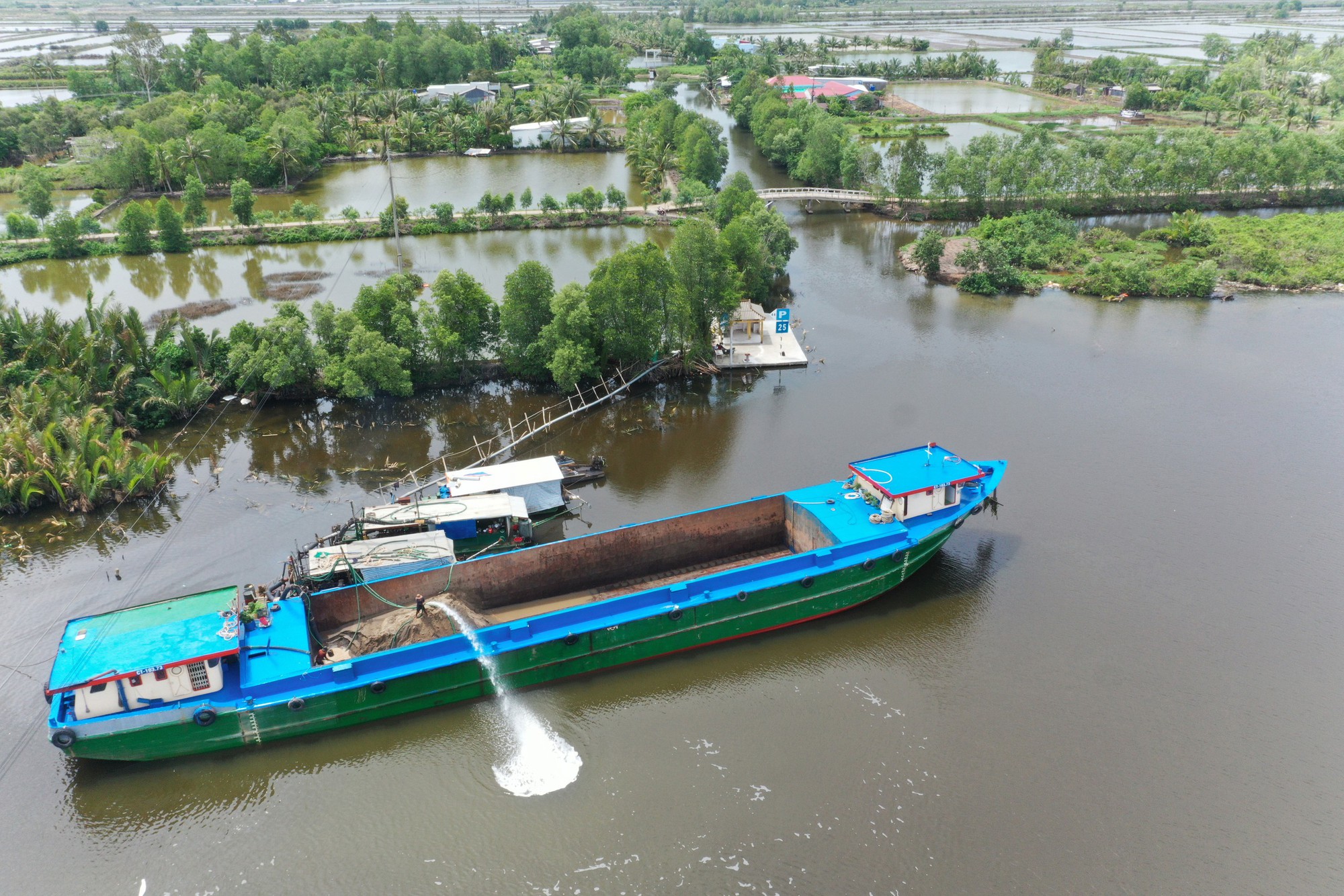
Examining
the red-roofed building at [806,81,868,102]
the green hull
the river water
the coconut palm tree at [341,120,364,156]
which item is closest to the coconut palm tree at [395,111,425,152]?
the coconut palm tree at [341,120,364,156]

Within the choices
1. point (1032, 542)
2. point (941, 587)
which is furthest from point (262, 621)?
point (1032, 542)

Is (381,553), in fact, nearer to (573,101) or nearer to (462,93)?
(573,101)

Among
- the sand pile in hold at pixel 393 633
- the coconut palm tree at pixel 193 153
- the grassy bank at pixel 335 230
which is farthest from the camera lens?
the coconut palm tree at pixel 193 153

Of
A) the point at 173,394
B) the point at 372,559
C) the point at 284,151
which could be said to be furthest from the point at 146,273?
the point at 372,559

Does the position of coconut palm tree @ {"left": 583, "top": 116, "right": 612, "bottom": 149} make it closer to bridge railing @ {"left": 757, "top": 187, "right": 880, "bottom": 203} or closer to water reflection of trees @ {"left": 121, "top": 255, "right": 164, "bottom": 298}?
bridge railing @ {"left": 757, "top": 187, "right": 880, "bottom": 203}

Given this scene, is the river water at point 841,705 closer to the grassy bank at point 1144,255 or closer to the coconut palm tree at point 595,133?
the grassy bank at point 1144,255

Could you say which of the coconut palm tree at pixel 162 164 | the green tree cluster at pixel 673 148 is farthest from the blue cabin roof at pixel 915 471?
the coconut palm tree at pixel 162 164

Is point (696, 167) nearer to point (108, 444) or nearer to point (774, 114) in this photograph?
point (774, 114)
